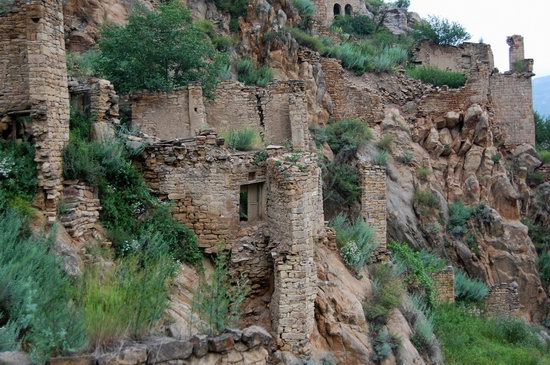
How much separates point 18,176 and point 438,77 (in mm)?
21246

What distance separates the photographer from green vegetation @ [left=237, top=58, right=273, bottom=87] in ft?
Answer: 66.0

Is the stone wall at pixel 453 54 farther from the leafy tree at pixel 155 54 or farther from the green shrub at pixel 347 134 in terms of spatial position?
the leafy tree at pixel 155 54

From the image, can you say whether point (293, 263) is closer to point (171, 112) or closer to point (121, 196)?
point (121, 196)

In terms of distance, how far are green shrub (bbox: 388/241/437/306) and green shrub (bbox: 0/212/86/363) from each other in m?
10.2

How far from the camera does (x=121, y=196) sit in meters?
10.3

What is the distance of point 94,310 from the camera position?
217 inches

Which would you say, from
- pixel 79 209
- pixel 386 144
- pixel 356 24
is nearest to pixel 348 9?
pixel 356 24

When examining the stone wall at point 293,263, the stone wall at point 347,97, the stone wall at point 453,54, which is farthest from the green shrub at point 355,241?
the stone wall at point 453,54

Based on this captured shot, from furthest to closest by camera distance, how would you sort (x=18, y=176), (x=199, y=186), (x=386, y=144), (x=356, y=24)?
(x=356, y=24) < (x=386, y=144) < (x=199, y=186) < (x=18, y=176)

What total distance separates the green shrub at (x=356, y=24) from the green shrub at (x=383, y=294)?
70.7ft

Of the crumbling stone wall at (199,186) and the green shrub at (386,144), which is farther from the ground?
the green shrub at (386,144)

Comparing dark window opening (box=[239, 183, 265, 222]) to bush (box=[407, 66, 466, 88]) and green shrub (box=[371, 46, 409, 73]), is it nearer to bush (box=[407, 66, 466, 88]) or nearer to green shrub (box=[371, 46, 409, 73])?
green shrub (box=[371, 46, 409, 73])

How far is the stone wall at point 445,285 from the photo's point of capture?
1742cm

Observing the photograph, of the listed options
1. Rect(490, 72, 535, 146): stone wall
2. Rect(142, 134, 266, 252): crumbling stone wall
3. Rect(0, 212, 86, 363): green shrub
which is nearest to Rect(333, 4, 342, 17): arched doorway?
Rect(490, 72, 535, 146): stone wall
